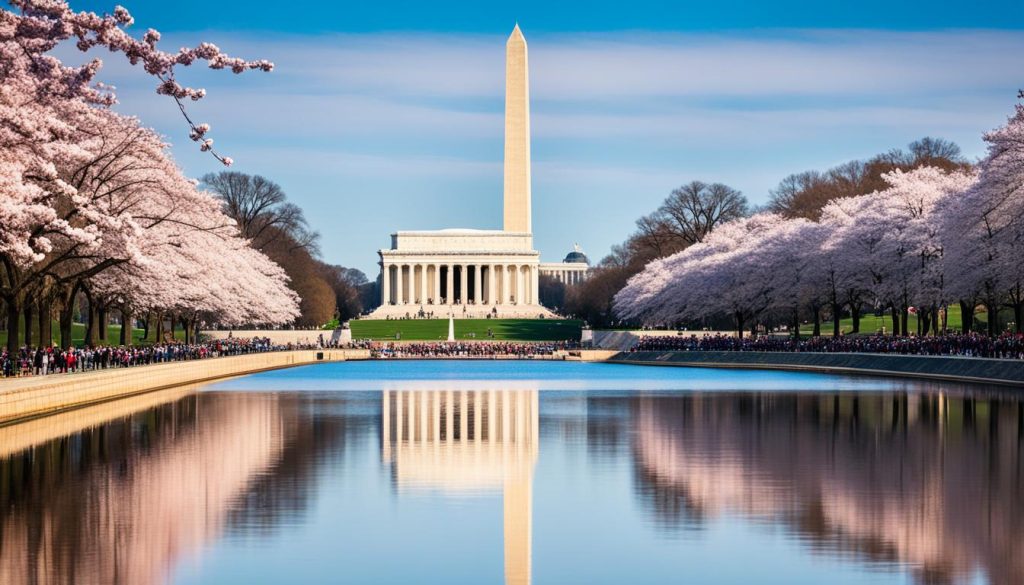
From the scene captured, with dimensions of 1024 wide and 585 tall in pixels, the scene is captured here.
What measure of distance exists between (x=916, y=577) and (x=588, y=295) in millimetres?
128376

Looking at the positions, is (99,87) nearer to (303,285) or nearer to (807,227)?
(807,227)

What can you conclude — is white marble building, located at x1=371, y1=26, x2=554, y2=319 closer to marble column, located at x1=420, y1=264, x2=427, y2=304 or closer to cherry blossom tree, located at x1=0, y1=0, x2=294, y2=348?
marble column, located at x1=420, y1=264, x2=427, y2=304

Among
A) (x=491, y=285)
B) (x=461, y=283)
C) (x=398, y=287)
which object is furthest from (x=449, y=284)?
(x=398, y=287)

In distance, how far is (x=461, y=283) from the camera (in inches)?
7151

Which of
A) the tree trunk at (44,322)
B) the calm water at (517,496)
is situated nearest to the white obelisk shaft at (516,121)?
the tree trunk at (44,322)

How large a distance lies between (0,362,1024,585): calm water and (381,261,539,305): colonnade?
456 ft

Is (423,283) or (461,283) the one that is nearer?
(423,283)

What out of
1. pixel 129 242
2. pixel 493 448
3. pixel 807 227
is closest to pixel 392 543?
pixel 493 448

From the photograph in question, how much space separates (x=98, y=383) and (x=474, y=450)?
19.5 meters

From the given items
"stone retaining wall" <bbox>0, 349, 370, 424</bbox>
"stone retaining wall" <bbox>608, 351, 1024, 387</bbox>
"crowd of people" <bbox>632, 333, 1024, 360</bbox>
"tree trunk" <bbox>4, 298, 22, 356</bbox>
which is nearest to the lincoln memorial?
"crowd of people" <bbox>632, 333, 1024, 360</bbox>

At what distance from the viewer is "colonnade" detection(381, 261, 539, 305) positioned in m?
177

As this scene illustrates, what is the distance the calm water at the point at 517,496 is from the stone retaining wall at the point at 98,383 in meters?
0.65

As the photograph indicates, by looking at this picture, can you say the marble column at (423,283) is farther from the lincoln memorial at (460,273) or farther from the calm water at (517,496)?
the calm water at (517,496)

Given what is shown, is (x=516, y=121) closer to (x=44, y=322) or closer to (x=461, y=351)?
(x=461, y=351)
